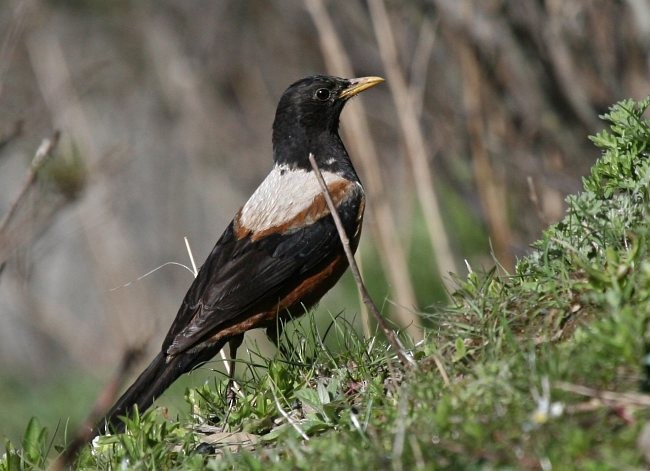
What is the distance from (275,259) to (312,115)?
1380 millimetres

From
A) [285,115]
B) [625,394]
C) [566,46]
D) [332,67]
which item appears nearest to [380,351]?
[625,394]

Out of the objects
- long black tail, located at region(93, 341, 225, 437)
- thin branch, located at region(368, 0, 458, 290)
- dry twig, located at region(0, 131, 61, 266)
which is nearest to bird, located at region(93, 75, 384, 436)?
long black tail, located at region(93, 341, 225, 437)

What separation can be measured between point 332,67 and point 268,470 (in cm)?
474

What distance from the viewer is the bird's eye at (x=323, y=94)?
6.55m

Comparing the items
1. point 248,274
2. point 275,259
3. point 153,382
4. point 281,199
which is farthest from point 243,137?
point 153,382

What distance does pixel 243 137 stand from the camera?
1272 cm

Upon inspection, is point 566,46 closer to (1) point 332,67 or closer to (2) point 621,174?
(1) point 332,67

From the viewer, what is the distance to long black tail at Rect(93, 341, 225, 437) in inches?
182

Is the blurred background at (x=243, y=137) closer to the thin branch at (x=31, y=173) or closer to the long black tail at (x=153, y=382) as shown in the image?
the thin branch at (x=31, y=173)

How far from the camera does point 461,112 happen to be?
852 cm

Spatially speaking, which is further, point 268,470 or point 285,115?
point 285,115

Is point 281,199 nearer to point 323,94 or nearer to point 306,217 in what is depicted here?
point 306,217

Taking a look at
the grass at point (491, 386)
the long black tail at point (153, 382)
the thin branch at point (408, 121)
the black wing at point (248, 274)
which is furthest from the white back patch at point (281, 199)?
the grass at point (491, 386)

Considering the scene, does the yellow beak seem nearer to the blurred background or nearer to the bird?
the bird
